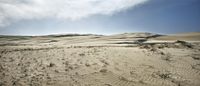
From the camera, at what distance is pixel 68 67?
1131 centimetres

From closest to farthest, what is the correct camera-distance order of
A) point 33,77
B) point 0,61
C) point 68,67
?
point 33,77, point 68,67, point 0,61

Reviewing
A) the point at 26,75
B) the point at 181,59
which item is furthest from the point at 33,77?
the point at 181,59

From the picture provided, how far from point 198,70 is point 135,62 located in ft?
13.2

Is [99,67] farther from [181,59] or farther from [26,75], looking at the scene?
[181,59]

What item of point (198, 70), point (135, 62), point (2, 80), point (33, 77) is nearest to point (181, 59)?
point (198, 70)

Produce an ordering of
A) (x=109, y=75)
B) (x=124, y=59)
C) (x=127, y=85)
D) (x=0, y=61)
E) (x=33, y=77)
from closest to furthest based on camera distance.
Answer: (x=127, y=85) → (x=33, y=77) → (x=109, y=75) → (x=0, y=61) → (x=124, y=59)

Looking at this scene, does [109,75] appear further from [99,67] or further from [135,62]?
[135,62]

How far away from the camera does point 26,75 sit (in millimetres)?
9758

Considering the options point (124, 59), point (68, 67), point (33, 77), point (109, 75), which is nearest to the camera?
point (33, 77)

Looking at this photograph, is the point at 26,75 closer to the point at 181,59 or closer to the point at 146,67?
the point at 146,67

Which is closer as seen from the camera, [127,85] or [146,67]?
[127,85]

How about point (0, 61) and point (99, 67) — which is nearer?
point (99, 67)

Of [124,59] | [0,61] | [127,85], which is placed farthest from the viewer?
[124,59]

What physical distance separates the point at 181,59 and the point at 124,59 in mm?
4605
